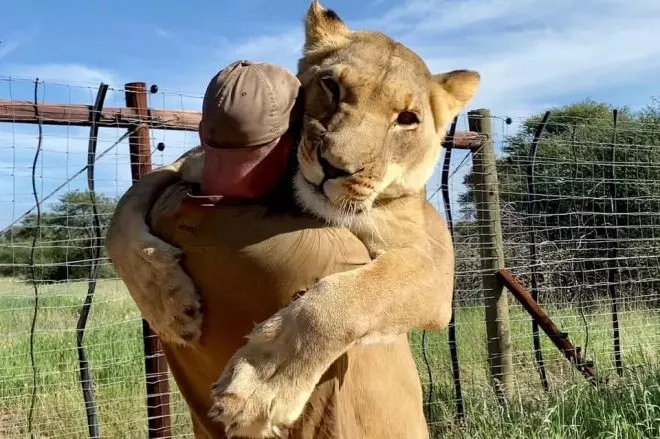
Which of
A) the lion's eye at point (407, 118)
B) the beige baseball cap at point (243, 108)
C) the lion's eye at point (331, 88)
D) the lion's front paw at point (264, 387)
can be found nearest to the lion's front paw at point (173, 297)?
the lion's front paw at point (264, 387)

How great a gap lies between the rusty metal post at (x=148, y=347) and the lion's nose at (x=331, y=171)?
9.34 feet

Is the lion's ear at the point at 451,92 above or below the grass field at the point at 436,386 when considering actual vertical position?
above

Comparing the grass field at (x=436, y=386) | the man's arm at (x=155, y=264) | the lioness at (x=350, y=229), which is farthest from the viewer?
the grass field at (x=436, y=386)

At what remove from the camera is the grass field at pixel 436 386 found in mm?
5622

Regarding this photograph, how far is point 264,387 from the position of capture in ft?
6.69

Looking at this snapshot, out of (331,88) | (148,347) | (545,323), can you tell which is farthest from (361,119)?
(545,323)

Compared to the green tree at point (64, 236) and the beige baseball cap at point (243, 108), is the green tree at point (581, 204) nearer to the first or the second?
the green tree at point (64, 236)

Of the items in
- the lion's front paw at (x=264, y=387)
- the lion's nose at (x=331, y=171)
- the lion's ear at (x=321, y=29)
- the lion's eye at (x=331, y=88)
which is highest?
the lion's ear at (x=321, y=29)

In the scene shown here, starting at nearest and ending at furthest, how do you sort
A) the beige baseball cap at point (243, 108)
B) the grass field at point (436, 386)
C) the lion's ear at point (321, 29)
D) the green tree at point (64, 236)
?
the beige baseball cap at point (243, 108), the lion's ear at point (321, 29), the green tree at point (64, 236), the grass field at point (436, 386)

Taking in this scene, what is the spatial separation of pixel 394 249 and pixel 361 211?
0.15 metres

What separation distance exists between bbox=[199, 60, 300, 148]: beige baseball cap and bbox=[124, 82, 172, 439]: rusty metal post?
2.99 m

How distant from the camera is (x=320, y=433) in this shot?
2076 mm

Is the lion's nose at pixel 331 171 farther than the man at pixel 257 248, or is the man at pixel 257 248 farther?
the lion's nose at pixel 331 171

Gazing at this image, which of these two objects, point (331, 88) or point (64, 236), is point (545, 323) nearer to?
point (64, 236)
